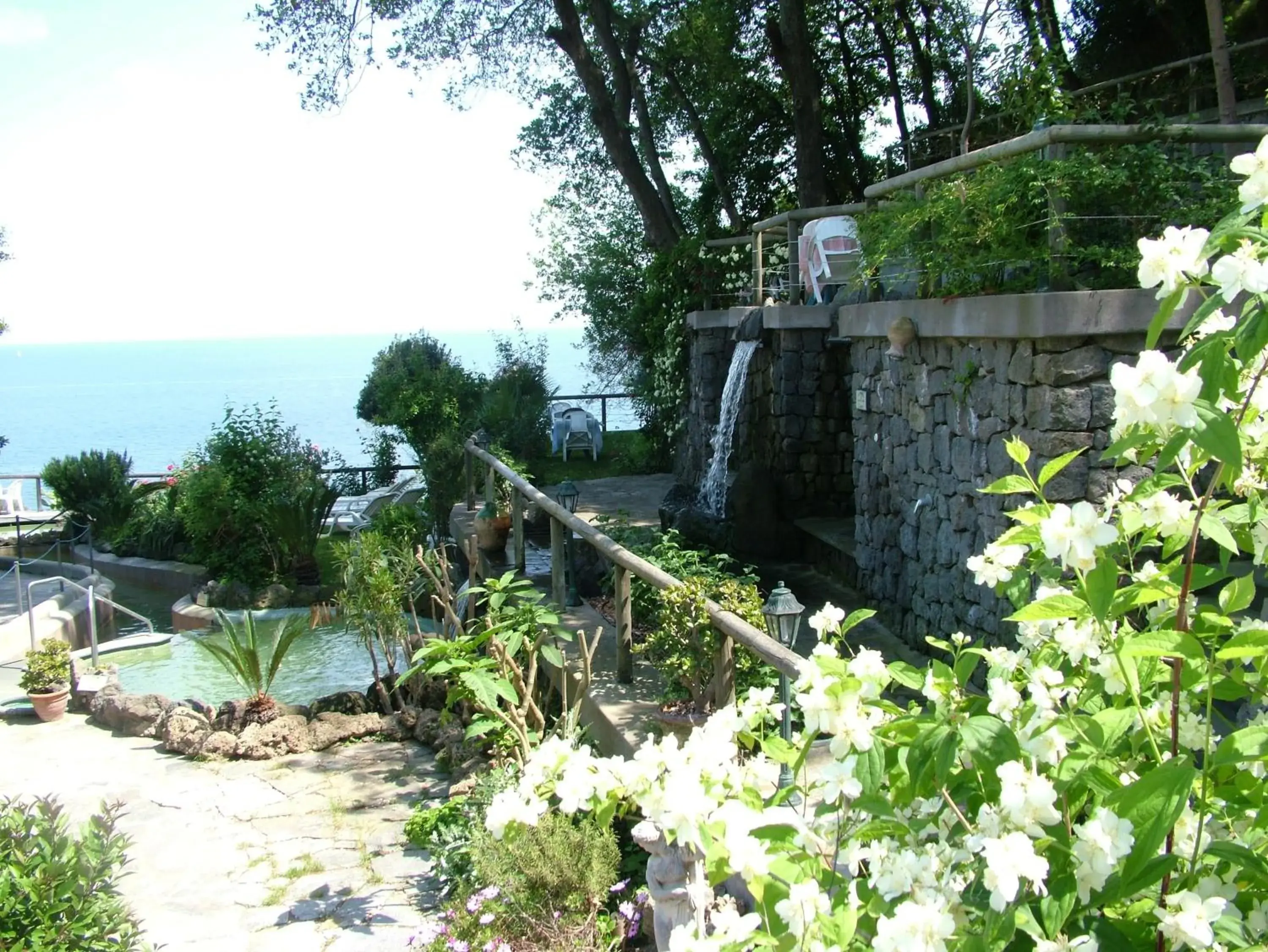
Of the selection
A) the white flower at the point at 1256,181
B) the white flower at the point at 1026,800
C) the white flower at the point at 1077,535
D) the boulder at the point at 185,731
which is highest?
the white flower at the point at 1256,181

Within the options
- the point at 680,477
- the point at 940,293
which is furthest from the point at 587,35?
the point at 940,293

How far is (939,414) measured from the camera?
17.9ft

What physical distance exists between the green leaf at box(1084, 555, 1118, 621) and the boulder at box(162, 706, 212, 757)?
5.66 metres

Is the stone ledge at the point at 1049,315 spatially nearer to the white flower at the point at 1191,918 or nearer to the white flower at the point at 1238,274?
the white flower at the point at 1238,274

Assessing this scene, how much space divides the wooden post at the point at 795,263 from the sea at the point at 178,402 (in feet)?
21.1

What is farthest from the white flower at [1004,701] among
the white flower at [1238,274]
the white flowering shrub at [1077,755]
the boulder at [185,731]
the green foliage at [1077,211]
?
the boulder at [185,731]

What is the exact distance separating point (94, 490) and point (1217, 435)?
46.2 feet

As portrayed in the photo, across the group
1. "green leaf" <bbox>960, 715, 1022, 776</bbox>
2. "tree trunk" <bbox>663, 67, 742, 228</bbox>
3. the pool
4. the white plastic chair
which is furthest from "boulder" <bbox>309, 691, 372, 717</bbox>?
"tree trunk" <bbox>663, 67, 742, 228</bbox>

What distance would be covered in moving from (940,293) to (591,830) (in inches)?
126

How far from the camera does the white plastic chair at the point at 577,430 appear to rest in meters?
15.3

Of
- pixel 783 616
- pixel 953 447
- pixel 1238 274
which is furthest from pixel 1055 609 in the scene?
pixel 953 447

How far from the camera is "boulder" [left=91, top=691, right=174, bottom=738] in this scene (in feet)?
21.1

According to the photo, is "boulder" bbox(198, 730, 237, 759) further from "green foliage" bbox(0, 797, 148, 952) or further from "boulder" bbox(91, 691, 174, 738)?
"green foliage" bbox(0, 797, 148, 952)

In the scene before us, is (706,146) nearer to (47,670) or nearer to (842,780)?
(47,670)
